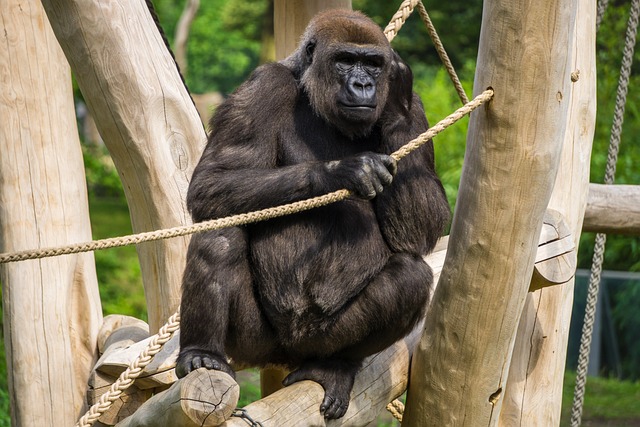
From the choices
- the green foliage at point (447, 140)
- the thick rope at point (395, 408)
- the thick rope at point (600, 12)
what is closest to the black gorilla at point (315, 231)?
the thick rope at point (395, 408)

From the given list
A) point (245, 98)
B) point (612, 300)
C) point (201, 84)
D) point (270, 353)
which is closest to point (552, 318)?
point (270, 353)

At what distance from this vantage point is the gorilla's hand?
118 inches

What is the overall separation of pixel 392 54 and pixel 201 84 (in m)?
29.2

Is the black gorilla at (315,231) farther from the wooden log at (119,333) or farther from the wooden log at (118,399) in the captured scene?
the wooden log at (119,333)

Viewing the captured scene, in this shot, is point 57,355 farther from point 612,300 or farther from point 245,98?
point 612,300

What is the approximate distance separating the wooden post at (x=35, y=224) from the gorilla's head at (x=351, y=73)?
58.5 inches

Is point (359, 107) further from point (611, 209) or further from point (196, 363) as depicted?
point (611, 209)

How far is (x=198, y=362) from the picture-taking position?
10.0 feet

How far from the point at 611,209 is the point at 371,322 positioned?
7.26 feet

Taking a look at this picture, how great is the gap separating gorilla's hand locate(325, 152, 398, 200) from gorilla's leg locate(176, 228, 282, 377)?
1.60 feet

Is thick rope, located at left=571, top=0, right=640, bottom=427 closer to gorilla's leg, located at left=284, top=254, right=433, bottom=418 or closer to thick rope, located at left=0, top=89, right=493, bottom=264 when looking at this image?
gorilla's leg, located at left=284, top=254, right=433, bottom=418

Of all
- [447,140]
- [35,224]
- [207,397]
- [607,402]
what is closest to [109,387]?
[35,224]

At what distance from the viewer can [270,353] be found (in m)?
3.50

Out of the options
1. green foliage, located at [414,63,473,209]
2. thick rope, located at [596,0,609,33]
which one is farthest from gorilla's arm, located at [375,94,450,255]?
green foliage, located at [414,63,473,209]
